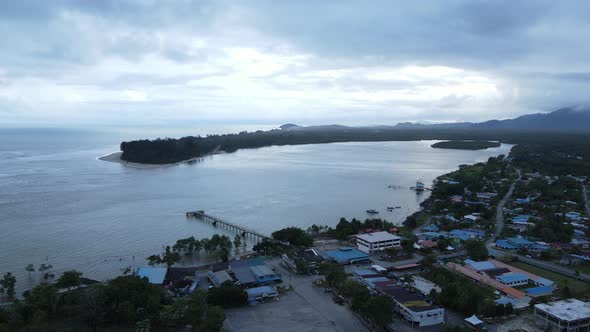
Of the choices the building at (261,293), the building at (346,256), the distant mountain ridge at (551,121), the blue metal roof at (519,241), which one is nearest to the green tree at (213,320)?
the building at (261,293)

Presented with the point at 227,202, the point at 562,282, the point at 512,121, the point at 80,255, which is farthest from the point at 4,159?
the point at 512,121

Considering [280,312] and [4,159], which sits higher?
[4,159]

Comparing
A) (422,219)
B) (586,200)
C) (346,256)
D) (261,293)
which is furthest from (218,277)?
(586,200)

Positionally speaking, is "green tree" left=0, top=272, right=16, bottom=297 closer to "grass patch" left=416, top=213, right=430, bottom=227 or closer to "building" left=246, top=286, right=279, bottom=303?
"building" left=246, top=286, right=279, bottom=303

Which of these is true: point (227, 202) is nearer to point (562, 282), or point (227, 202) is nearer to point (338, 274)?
point (338, 274)

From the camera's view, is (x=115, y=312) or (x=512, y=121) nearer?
(x=115, y=312)

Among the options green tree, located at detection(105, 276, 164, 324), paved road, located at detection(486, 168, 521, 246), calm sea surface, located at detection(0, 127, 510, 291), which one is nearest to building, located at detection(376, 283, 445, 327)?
green tree, located at detection(105, 276, 164, 324)

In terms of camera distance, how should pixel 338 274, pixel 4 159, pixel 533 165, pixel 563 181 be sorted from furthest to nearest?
pixel 4 159 → pixel 533 165 → pixel 563 181 → pixel 338 274
